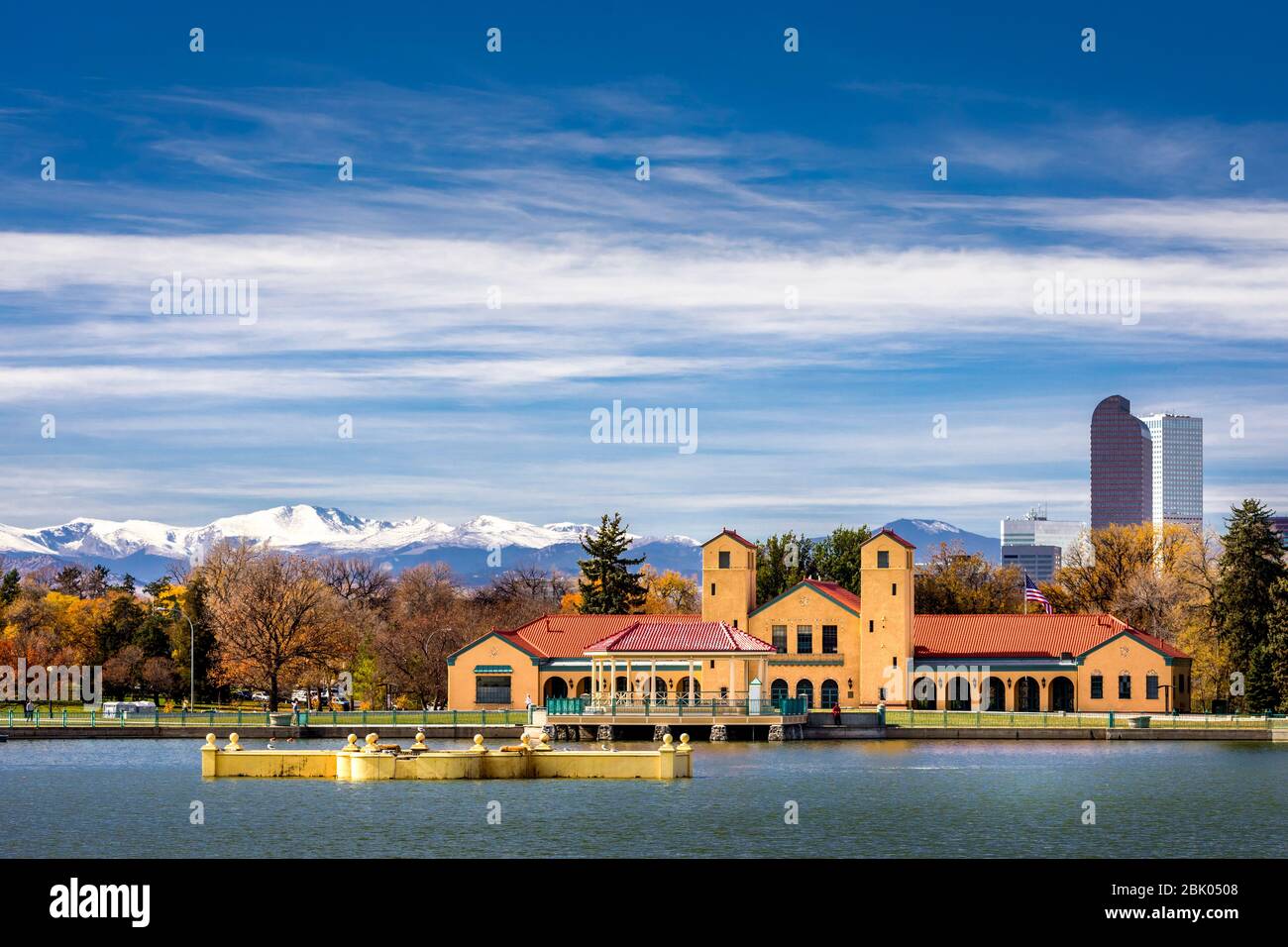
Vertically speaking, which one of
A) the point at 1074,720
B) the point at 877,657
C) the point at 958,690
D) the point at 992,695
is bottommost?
the point at 1074,720

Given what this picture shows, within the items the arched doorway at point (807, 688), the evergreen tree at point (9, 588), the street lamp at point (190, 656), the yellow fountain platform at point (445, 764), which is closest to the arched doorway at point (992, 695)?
the arched doorway at point (807, 688)

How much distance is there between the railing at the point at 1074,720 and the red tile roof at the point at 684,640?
26.4 ft

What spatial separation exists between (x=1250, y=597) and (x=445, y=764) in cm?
5071

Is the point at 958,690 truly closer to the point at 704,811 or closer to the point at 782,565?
the point at 782,565

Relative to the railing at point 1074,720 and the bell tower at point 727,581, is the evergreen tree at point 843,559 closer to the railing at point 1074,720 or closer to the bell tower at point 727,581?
the bell tower at point 727,581

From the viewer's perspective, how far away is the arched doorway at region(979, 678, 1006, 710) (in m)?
101

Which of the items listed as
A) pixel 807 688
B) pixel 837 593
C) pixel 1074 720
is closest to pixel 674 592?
pixel 837 593

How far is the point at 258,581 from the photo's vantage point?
11219 cm

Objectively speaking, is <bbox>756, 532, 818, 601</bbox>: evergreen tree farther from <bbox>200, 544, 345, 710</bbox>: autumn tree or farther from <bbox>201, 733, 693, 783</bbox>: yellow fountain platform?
<bbox>201, 733, 693, 783</bbox>: yellow fountain platform

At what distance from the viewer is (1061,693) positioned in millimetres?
100812
